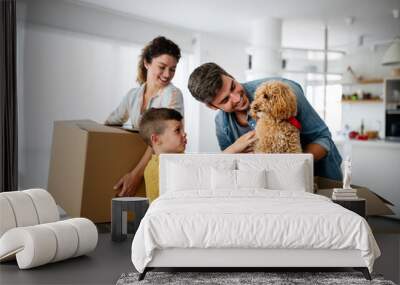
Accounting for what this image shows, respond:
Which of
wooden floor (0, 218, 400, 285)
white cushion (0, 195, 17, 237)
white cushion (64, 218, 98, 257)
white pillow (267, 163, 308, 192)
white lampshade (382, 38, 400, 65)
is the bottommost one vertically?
wooden floor (0, 218, 400, 285)

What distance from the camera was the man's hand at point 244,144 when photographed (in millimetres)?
5745

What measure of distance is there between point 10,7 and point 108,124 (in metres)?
1.54

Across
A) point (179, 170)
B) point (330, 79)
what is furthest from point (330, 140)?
point (179, 170)

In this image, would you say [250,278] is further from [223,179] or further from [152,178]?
[152,178]

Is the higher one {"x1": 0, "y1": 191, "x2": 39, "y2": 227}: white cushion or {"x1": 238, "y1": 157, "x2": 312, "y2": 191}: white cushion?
{"x1": 238, "y1": 157, "x2": 312, "y2": 191}: white cushion

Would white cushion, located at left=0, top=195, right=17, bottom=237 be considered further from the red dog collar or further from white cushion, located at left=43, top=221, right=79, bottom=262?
the red dog collar

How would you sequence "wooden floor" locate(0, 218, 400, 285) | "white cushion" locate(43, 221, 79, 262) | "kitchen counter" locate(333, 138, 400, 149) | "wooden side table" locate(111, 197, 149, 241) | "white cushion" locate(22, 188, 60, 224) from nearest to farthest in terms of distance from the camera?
"wooden floor" locate(0, 218, 400, 285) < "white cushion" locate(43, 221, 79, 262) < "white cushion" locate(22, 188, 60, 224) < "wooden side table" locate(111, 197, 149, 241) < "kitchen counter" locate(333, 138, 400, 149)

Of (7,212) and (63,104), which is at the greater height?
(63,104)

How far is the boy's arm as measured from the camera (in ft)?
19.4

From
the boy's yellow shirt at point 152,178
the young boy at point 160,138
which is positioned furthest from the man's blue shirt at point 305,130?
the boy's yellow shirt at point 152,178

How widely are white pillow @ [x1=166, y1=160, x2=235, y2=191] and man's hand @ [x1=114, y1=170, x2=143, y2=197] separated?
0.84m

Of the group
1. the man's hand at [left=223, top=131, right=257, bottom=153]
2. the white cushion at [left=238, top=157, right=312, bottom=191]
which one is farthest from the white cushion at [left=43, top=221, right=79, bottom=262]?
the man's hand at [left=223, top=131, right=257, bottom=153]

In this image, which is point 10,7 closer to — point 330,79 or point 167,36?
point 167,36

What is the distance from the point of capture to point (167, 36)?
6043 millimetres
